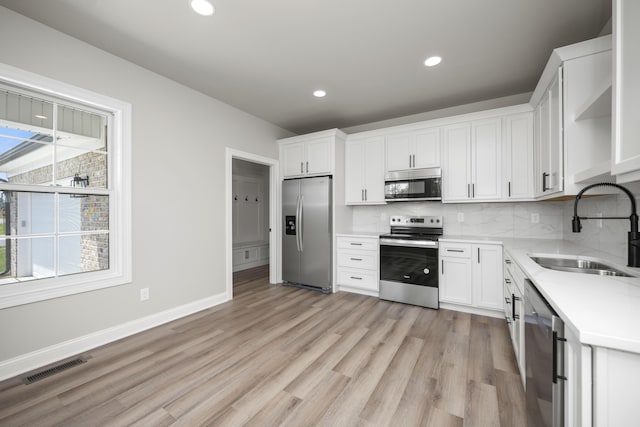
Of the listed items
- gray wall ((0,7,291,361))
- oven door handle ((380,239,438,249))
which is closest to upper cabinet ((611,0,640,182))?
oven door handle ((380,239,438,249))

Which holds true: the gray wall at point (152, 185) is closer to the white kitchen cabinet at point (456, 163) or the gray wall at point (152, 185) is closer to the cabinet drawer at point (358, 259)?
the cabinet drawer at point (358, 259)

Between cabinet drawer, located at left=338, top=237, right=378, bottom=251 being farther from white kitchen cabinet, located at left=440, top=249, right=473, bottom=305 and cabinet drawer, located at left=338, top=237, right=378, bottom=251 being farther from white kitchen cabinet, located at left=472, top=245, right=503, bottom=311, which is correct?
white kitchen cabinet, located at left=472, top=245, right=503, bottom=311

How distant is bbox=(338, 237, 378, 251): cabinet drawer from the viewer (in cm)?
378

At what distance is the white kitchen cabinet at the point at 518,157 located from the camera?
10.1ft

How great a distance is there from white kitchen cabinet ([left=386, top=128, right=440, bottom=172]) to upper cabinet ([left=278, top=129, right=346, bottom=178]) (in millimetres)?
852

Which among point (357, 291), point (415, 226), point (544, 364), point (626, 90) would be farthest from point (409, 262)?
point (626, 90)

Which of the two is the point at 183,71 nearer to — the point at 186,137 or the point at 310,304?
the point at 186,137

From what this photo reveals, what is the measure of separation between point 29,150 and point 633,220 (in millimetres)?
4158

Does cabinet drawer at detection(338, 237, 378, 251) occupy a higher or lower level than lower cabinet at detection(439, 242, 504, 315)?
higher

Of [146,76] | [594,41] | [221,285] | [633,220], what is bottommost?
[221,285]

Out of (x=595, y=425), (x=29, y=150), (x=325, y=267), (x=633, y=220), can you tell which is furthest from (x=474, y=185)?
(x=29, y=150)

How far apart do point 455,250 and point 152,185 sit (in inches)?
138

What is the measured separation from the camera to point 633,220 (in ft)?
4.75

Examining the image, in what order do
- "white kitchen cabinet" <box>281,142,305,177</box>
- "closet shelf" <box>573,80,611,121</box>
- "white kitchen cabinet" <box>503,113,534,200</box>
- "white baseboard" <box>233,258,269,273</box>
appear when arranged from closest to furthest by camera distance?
"closet shelf" <box>573,80,611,121</box> → "white kitchen cabinet" <box>503,113,534,200</box> → "white kitchen cabinet" <box>281,142,305,177</box> → "white baseboard" <box>233,258,269,273</box>
